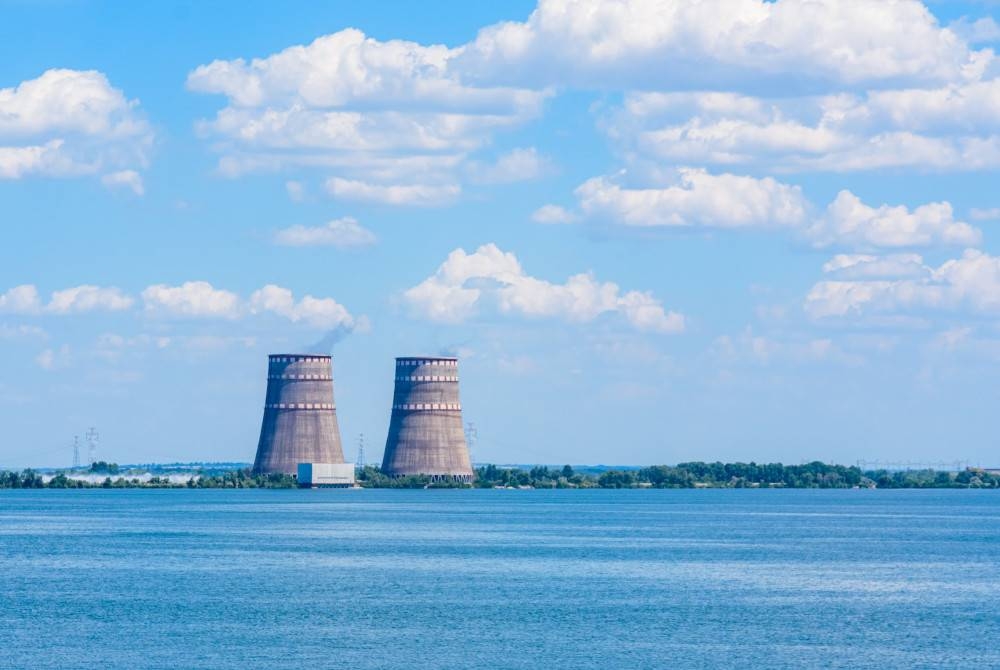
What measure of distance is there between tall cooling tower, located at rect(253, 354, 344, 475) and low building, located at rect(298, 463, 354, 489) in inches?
25.7

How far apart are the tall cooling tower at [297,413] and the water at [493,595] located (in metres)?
27.8

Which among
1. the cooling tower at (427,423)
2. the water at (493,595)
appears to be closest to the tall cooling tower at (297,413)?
the cooling tower at (427,423)

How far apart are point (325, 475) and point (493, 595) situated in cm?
8203

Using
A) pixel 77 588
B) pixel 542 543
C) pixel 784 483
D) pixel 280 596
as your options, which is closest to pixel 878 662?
pixel 280 596

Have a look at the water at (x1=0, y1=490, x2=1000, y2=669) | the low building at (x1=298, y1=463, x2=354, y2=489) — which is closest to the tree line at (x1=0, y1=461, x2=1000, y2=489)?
the low building at (x1=298, y1=463, x2=354, y2=489)

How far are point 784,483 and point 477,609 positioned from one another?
13606 centimetres

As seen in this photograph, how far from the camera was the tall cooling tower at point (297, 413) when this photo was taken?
120 meters

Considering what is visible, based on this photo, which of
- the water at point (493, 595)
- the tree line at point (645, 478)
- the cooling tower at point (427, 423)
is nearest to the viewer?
the water at point (493, 595)

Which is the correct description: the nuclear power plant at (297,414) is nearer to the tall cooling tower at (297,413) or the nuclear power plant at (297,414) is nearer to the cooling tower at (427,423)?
the tall cooling tower at (297,413)

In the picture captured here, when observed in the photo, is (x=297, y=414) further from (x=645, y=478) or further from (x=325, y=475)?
(x=645, y=478)

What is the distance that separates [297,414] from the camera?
121125 millimetres

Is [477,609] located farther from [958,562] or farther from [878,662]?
[958,562]

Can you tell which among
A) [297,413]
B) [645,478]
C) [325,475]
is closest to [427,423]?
[297,413]

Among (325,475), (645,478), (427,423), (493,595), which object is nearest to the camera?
(493,595)
